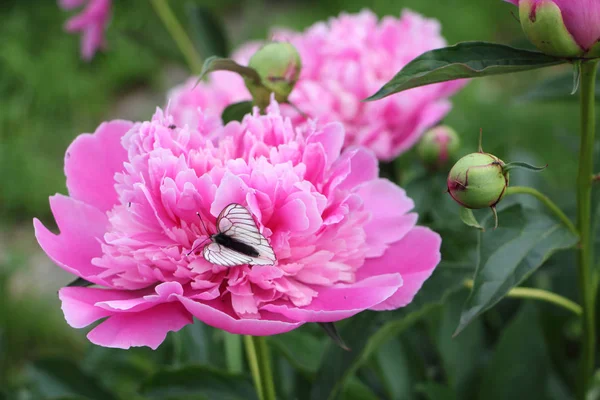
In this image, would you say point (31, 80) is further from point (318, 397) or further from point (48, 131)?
point (318, 397)

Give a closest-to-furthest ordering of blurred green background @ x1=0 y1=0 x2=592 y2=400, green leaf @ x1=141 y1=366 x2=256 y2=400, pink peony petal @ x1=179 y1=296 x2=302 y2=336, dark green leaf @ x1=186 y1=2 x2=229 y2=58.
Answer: pink peony petal @ x1=179 y1=296 x2=302 y2=336
green leaf @ x1=141 y1=366 x2=256 y2=400
dark green leaf @ x1=186 y1=2 x2=229 y2=58
blurred green background @ x1=0 y1=0 x2=592 y2=400

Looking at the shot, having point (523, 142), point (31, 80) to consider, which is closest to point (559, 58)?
point (523, 142)

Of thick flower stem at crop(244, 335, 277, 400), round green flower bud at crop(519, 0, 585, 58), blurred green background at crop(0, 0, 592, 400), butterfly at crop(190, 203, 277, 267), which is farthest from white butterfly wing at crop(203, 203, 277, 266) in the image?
blurred green background at crop(0, 0, 592, 400)

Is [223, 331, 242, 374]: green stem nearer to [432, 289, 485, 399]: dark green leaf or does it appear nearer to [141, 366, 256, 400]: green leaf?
[141, 366, 256, 400]: green leaf

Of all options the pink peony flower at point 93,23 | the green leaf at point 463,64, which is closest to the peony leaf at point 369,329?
the green leaf at point 463,64

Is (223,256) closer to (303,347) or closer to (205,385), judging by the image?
(205,385)
